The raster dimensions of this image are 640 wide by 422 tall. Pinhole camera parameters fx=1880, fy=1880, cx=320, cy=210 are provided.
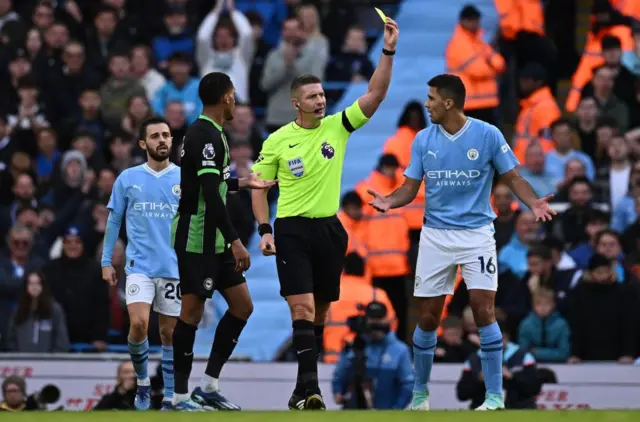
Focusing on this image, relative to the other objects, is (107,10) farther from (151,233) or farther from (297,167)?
(297,167)

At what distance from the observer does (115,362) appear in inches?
719

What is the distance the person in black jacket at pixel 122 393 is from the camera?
16875 millimetres

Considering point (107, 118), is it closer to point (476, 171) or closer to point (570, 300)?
point (570, 300)

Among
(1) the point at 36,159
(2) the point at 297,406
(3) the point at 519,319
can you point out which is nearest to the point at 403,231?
(3) the point at 519,319

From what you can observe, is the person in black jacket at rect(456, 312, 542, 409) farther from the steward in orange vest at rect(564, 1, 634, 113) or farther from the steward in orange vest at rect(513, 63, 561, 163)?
the steward in orange vest at rect(564, 1, 634, 113)

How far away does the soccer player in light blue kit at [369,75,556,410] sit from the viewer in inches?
549

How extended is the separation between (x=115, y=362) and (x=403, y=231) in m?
3.67

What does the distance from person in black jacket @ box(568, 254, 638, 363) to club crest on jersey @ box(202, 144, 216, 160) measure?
227 inches

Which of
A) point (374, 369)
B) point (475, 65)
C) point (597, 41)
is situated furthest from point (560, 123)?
point (374, 369)

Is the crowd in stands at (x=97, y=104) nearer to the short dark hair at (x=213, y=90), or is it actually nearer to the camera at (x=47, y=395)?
the camera at (x=47, y=395)

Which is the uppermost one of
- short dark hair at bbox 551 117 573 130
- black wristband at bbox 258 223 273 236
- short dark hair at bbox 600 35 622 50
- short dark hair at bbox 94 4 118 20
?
short dark hair at bbox 94 4 118 20

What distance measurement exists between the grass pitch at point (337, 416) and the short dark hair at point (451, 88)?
252 centimetres

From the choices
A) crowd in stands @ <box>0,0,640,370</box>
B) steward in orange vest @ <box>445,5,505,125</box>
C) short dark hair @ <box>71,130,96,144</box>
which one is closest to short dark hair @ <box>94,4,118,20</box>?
crowd in stands @ <box>0,0,640,370</box>

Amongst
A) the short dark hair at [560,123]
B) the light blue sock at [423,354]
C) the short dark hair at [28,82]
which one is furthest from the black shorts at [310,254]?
the short dark hair at [28,82]
